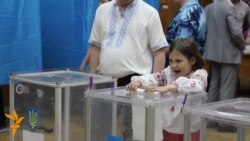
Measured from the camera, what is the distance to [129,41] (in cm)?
239

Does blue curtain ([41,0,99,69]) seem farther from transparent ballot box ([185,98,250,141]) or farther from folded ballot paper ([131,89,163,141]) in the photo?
transparent ballot box ([185,98,250,141])

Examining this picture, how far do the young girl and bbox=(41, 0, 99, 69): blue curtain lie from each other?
1.77 m

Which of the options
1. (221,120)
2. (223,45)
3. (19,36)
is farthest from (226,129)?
(223,45)

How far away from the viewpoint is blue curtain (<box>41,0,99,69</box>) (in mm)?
3779

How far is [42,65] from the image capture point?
13.3 feet

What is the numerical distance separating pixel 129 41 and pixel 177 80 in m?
0.58

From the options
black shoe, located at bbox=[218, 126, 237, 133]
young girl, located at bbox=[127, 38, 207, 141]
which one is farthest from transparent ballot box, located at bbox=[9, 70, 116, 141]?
black shoe, located at bbox=[218, 126, 237, 133]

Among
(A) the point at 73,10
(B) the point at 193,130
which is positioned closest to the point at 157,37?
(B) the point at 193,130

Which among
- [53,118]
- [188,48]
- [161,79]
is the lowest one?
[53,118]

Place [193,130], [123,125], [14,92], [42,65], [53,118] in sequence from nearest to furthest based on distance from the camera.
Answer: [193,130] < [123,125] < [53,118] < [14,92] < [42,65]

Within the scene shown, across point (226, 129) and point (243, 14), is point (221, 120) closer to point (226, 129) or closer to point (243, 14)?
point (226, 129)

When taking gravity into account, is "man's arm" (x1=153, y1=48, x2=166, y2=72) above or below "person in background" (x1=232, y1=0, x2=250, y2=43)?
below

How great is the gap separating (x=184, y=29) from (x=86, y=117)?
3.88 ft

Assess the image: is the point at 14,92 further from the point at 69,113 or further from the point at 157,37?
the point at 157,37
